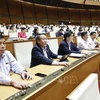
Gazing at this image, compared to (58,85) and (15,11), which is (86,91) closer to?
(58,85)

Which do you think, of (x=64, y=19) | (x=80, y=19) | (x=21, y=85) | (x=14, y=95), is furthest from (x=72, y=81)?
(x=80, y=19)

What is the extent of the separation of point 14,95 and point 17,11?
13.3 meters

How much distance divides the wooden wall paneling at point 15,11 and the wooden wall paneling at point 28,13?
1.30 feet

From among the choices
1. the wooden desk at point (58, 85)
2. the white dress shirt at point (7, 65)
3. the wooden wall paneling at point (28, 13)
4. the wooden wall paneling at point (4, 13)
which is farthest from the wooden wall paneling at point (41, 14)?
the white dress shirt at point (7, 65)

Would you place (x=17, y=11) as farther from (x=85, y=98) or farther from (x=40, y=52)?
(x=85, y=98)

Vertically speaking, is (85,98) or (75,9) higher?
(75,9)

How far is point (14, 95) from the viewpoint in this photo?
3.98ft

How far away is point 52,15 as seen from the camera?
16.8 meters

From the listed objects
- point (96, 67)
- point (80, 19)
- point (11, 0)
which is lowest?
point (96, 67)

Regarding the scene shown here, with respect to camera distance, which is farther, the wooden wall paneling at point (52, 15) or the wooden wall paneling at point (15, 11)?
the wooden wall paneling at point (52, 15)

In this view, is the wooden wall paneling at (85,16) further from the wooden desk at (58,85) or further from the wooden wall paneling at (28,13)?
the wooden desk at (58,85)

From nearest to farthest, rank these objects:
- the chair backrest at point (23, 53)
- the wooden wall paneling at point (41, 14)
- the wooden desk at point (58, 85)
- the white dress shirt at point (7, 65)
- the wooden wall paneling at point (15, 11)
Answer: the wooden desk at point (58, 85) < the white dress shirt at point (7, 65) < the chair backrest at point (23, 53) < the wooden wall paneling at point (15, 11) < the wooden wall paneling at point (41, 14)

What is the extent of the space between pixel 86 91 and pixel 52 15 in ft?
53.2

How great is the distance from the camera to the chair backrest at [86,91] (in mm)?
A: 814
